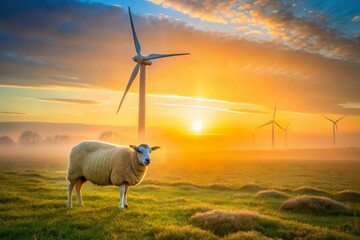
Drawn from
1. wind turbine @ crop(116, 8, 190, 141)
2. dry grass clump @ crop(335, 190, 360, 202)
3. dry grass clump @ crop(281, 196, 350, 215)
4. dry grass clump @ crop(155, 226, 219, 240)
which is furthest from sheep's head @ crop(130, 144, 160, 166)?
wind turbine @ crop(116, 8, 190, 141)

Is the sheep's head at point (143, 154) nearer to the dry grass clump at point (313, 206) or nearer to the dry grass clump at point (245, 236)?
the dry grass clump at point (245, 236)

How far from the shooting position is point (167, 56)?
127 ft

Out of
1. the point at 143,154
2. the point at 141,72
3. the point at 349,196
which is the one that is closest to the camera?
the point at 143,154

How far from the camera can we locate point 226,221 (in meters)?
11.9

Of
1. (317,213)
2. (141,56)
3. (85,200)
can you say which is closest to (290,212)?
(317,213)

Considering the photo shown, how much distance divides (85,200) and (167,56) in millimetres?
24411

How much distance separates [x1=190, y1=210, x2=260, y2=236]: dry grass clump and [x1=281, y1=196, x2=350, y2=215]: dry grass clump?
16.3 ft

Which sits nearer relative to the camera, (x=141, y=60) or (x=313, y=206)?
(x=313, y=206)

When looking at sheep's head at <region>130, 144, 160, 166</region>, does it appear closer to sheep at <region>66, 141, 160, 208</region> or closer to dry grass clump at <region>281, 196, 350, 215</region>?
sheep at <region>66, 141, 160, 208</region>

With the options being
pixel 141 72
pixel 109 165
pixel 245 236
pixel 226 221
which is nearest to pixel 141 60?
pixel 141 72

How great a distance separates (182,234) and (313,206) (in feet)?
30.7

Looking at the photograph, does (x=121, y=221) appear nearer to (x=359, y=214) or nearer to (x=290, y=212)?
(x=290, y=212)

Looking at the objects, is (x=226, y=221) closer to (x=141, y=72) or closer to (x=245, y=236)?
(x=245, y=236)

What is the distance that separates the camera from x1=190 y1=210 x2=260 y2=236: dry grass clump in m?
11.6
